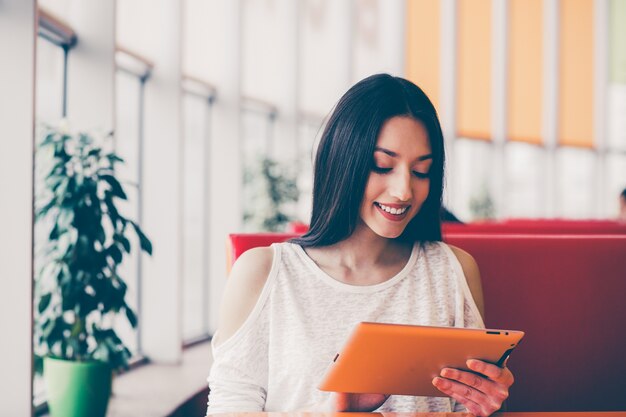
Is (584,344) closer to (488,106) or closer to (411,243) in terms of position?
(411,243)

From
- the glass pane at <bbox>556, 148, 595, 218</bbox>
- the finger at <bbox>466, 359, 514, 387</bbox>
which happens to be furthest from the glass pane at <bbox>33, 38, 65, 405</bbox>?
the glass pane at <bbox>556, 148, 595, 218</bbox>

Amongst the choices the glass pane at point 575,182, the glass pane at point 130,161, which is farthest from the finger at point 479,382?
the glass pane at point 575,182

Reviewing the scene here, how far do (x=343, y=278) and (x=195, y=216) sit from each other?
14.2 feet

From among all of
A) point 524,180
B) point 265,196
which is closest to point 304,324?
point 265,196

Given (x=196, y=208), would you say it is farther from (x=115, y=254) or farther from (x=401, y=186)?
(x=401, y=186)

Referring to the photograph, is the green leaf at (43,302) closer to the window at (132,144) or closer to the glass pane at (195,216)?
the window at (132,144)

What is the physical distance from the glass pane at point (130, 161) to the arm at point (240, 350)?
2.95 m

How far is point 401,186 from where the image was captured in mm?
1444

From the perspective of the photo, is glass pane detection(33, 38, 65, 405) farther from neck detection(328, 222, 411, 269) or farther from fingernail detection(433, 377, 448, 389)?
fingernail detection(433, 377, 448, 389)

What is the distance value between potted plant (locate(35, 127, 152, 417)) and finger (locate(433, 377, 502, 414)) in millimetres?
2133

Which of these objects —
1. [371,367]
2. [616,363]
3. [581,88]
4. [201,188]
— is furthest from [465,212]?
[371,367]

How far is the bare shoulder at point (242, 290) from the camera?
146 centimetres

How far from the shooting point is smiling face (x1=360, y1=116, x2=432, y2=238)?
1476 millimetres

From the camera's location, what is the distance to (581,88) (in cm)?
1124
